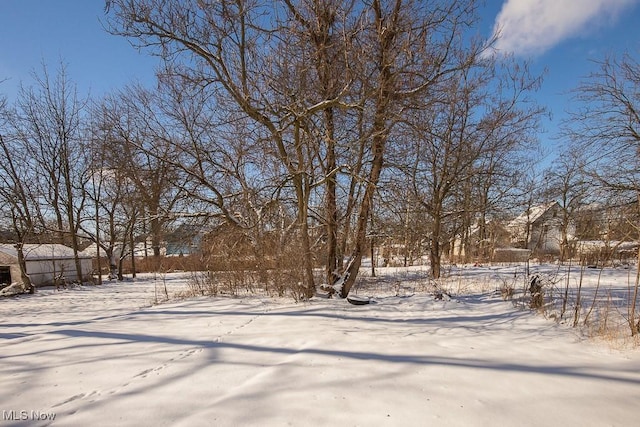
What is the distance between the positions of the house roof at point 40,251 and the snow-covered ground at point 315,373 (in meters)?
11.7

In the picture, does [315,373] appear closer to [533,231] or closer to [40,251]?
[40,251]

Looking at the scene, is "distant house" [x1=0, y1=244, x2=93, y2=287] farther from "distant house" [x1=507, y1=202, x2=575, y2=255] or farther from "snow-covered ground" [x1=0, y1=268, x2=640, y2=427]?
"distant house" [x1=507, y1=202, x2=575, y2=255]

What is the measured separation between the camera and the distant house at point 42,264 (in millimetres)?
13352

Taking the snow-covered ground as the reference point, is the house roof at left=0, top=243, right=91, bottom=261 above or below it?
above

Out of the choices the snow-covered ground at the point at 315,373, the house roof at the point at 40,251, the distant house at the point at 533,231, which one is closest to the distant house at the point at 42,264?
the house roof at the point at 40,251

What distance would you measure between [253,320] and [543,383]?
3.82 metres

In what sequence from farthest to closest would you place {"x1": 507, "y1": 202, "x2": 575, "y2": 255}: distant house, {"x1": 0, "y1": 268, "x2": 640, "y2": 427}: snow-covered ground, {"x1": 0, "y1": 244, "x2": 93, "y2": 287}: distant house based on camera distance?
{"x1": 507, "y1": 202, "x2": 575, "y2": 255}: distant house, {"x1": 0, "y1": 244, "x2": 93, "y2": 287}: distant house, {"x1": 0, "y1": 268, "x2": 640, "y2": 427}: snow-covered ground

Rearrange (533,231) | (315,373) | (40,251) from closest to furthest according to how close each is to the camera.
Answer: (315,373) < (40,251) < (533,231)

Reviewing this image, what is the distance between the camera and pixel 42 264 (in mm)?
14680

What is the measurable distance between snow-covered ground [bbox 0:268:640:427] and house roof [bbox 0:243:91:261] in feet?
38.5

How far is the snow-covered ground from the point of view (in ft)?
7.25

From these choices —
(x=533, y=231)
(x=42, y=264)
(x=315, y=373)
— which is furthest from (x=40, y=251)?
(x=533, y=231)

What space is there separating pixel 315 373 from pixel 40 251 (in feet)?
58.4

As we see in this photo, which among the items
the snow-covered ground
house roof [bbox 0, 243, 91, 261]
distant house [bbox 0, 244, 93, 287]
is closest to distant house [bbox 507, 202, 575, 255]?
the snow-covered ground
